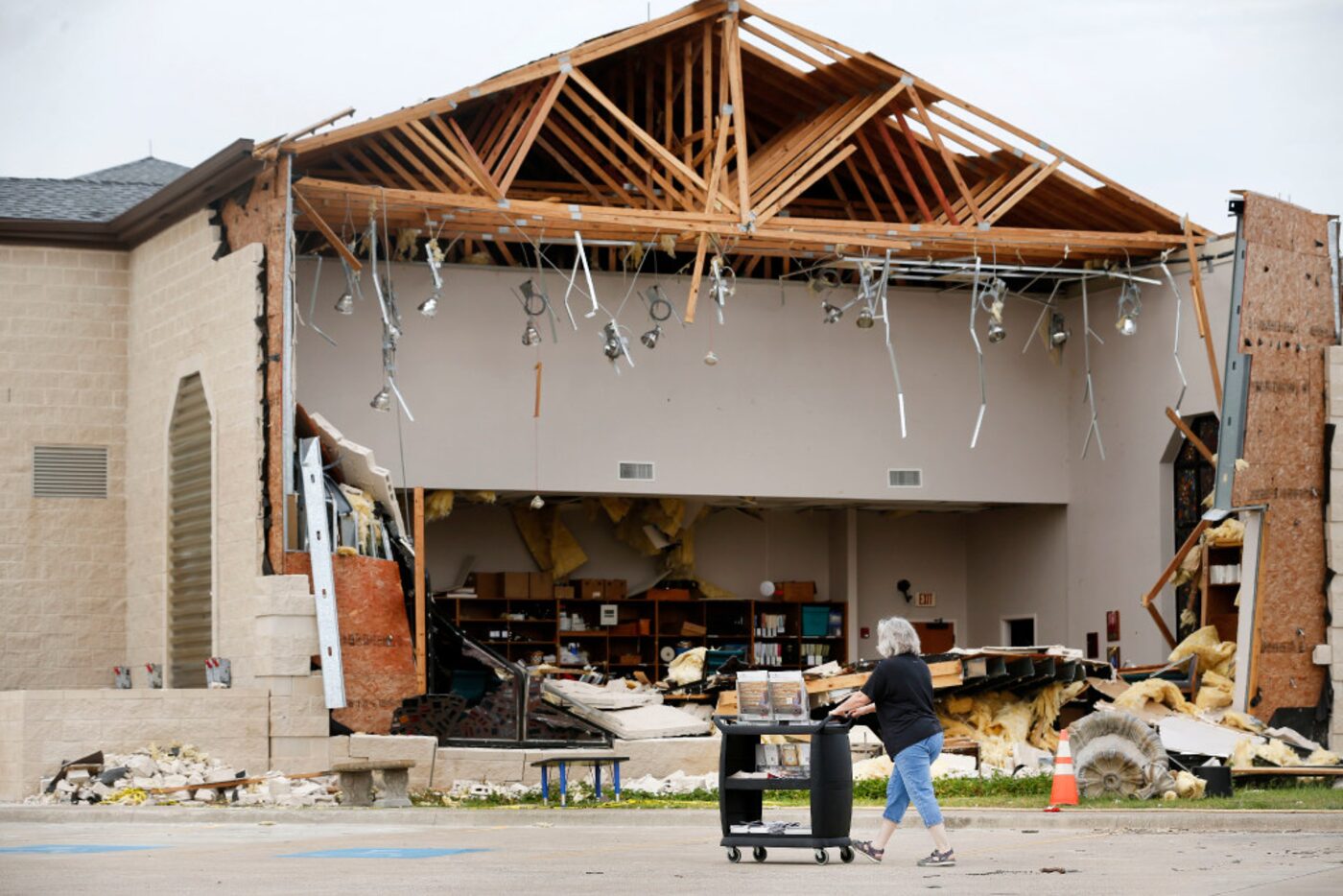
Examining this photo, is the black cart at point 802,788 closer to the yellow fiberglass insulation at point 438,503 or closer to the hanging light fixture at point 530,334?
the hanging light fixture at point 530,334

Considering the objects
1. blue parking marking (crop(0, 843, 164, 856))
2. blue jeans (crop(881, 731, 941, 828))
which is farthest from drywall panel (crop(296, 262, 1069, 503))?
blue jeans (crop(881, 731, 941, 828))

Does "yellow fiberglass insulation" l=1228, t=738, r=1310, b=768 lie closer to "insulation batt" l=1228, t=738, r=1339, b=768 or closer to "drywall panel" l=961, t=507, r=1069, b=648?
"insulation batt" l=1228, t=738, r=1339, b=768

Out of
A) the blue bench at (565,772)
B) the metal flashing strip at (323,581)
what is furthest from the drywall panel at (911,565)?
the blue bench at (565,772)

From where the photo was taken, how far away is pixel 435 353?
2270 centimetres

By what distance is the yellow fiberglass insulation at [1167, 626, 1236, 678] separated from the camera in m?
20.9

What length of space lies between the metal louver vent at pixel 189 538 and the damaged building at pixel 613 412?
2.0 inches

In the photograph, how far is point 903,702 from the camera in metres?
10.1

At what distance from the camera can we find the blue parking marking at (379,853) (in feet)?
34.9

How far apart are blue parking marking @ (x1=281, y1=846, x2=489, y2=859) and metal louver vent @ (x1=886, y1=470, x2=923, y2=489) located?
14025 millimetres

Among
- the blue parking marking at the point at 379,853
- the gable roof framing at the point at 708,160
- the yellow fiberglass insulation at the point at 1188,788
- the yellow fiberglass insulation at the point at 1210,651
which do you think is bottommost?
the yellow fiberglass insulation at the point at 1188,788

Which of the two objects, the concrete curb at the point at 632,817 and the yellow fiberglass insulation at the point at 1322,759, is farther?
the yellow fiberglass insulation at the point at 1322,759

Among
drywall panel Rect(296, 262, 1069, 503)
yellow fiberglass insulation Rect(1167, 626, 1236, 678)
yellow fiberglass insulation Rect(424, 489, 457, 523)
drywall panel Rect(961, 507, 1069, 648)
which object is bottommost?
yellow fiberglass insulation Rect(1167, 626, 1236, 678)

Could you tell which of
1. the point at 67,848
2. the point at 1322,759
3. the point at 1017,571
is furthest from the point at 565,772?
the point at 1017,571

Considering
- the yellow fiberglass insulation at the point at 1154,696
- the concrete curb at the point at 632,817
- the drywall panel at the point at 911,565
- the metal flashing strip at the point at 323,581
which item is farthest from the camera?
the drywall panel at the point at 911,565
